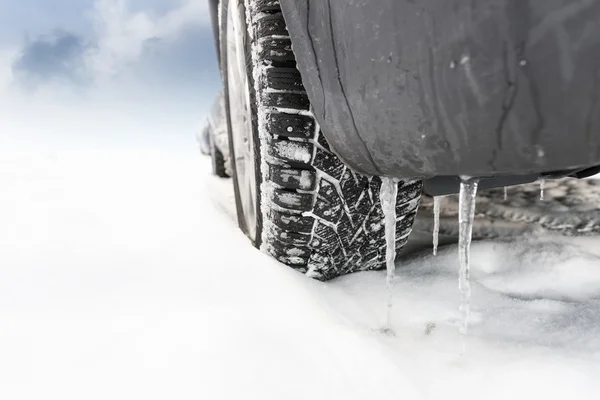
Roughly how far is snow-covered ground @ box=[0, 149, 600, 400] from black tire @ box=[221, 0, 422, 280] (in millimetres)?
58

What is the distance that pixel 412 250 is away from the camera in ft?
3.37

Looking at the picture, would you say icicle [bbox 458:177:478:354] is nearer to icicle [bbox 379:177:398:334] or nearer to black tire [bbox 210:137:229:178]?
icicle [bbox 379:177:398:334]

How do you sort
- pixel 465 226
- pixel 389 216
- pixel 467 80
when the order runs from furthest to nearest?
pixel 389 216 < pixel 465 226 < pixel 467 80

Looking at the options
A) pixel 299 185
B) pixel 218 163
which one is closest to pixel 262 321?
pixel 299 185

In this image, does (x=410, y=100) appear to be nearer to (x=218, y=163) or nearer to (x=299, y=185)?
(x=299, y=185)

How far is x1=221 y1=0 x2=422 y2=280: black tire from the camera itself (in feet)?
2.22

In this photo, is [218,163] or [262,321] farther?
[218,163]

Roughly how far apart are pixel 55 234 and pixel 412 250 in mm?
811

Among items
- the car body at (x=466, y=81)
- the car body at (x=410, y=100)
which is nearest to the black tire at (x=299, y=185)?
the car body at (x=410, y=100)

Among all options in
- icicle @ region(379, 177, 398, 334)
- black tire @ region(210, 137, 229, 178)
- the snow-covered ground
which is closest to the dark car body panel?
icicle @ region(379, 177, 398, 334)

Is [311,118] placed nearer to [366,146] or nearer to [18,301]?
[366,146]

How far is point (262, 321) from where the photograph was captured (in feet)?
1.98

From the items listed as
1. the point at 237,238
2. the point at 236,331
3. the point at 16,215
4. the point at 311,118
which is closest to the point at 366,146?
the point at 311,118

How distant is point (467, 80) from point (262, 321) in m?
0.42
